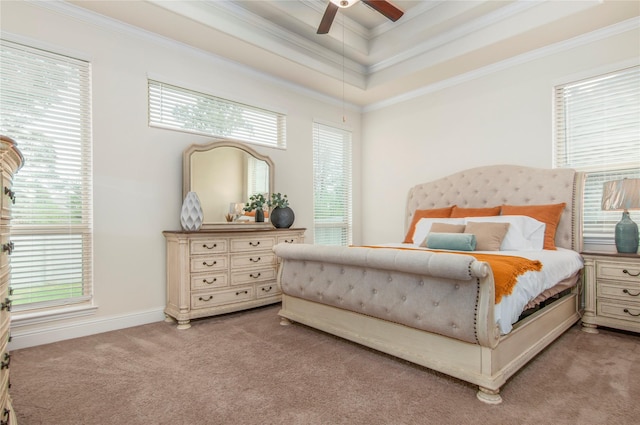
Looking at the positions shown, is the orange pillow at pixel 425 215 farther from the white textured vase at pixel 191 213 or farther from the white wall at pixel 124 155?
the white wall at pixel 124 155

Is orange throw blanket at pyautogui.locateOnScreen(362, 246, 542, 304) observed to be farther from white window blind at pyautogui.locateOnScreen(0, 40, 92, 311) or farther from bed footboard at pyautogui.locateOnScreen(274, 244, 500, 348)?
white window blind at pyautogui.locateOnScreen(0, 40, 92, 311)

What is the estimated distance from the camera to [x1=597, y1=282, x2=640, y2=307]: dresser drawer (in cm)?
277

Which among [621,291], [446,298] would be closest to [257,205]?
[446,298]

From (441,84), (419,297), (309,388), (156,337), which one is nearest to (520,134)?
(441,84)

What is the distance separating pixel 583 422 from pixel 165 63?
4.25 meters

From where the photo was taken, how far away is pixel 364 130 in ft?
18.3

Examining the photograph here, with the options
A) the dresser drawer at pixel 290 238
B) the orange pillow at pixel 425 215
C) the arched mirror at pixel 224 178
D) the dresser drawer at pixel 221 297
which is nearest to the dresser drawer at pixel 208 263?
the dresser drawer at pixel 221 297

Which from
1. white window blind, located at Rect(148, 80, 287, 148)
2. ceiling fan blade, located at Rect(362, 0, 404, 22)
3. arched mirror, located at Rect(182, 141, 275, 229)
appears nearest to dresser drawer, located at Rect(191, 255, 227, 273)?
arched mirror, located at Rect(182, 141, 275, 229)

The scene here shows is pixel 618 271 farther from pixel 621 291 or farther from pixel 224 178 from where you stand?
pixel 224 178

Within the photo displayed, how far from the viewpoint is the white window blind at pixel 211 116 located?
3.46 metres

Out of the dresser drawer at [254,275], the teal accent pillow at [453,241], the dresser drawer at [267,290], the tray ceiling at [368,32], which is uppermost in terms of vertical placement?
the tray ceiling at [368,32]

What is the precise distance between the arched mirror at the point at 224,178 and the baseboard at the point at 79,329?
1.03 metres

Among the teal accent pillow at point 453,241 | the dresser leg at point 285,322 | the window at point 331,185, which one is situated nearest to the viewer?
the teal accent pillow at point 453,241

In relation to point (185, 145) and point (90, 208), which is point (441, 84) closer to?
point (185, 145)
